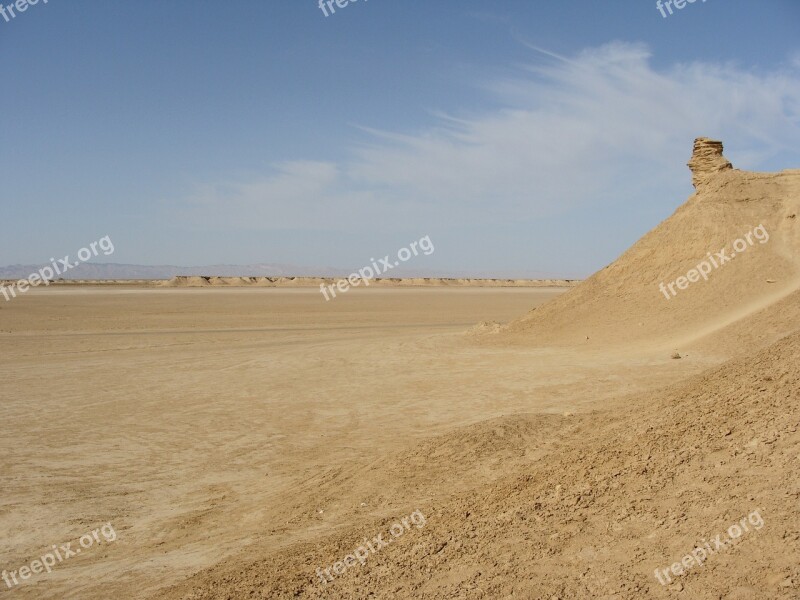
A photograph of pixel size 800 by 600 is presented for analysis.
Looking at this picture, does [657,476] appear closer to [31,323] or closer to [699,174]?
[699,174]

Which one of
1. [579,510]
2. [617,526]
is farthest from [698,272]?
[617,526]

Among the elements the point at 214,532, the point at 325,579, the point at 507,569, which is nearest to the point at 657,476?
the point at 507,569

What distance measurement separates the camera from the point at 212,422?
36.9 ft

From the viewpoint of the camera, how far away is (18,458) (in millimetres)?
8898

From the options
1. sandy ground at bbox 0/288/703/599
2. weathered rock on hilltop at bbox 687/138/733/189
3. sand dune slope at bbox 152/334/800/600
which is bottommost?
sand dune slope at bbox 152/334/800/600

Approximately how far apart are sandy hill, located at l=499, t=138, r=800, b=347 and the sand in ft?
0.41

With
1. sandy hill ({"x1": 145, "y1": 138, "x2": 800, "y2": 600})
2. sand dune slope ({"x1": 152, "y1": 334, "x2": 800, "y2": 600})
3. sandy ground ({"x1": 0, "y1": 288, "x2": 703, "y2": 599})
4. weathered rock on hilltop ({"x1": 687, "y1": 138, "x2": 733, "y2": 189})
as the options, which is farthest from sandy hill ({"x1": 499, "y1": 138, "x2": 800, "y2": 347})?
sand dune slope ({"x1": 152, "y1": 334, "x2": 800, "y2": 600})

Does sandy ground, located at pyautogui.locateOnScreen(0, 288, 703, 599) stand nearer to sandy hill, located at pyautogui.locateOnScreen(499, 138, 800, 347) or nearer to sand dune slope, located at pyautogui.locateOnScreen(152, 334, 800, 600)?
sand dune slope, located at pyautogui.locateOnScreen(152, 334, 800, 600)

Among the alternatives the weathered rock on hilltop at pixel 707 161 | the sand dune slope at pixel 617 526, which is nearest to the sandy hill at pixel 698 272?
the weathered rock on hilltop at pixel 707 161

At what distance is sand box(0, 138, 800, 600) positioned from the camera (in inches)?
163

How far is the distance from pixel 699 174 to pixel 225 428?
19.9 metres

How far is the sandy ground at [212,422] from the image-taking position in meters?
6.08

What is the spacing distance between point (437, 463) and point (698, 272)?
15.5 metres

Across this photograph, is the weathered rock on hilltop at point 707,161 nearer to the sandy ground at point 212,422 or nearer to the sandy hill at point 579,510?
the sandy ground at point 212,422
